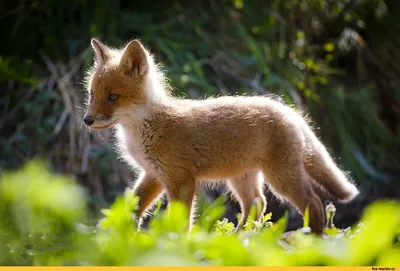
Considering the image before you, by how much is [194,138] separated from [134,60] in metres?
0.62

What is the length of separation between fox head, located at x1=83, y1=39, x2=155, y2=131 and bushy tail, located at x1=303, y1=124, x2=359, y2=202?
1.22 metres

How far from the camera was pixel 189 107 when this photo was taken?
13.6ft

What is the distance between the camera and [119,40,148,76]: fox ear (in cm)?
373

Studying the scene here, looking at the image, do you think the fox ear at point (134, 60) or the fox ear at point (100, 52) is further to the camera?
the fox ear at point (100, 52)

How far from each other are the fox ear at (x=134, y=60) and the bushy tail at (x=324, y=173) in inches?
49.4

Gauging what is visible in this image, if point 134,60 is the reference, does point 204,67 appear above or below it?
below

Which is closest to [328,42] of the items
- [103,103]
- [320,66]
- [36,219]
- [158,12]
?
[320,66]

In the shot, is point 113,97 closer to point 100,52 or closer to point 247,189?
point 100,52

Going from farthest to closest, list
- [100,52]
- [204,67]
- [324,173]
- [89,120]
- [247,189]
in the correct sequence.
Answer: [204,67]
[324,173]
[247,189]
[100,52]
[89,120]

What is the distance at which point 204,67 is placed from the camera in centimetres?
795

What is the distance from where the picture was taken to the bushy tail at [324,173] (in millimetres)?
4270

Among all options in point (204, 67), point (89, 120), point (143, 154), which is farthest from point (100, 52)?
point (204, 67)

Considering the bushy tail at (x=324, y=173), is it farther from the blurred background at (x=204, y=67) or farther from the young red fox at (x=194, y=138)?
the blurred background at (x=204, y=67)

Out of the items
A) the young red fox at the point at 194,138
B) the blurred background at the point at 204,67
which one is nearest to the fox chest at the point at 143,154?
the young red fox at the point at 194,138
